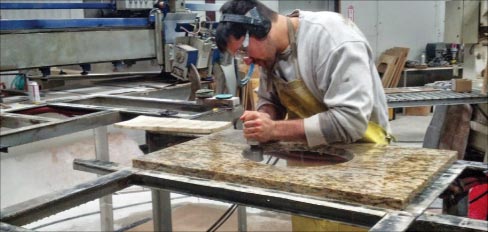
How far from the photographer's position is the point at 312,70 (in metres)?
1.53

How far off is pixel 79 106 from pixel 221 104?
627mm

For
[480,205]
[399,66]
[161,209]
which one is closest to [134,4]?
[161,209]

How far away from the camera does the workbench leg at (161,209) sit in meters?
2.13

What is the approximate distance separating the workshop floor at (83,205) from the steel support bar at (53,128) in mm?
1318

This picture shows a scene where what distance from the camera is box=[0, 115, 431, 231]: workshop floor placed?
10.6 ft

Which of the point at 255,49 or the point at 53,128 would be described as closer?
the point at 255,49

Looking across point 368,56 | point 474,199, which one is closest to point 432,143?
point 474,199

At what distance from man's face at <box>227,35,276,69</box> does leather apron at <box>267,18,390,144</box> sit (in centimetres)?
6

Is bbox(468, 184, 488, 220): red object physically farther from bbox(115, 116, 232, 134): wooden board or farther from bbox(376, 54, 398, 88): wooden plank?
bbox(376, 54, 398, 88): wooden plank

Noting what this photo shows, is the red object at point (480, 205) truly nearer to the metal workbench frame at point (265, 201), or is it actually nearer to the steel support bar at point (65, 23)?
the metal workbench frame at point (265, 201)

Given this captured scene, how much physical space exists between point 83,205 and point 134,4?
1405mm

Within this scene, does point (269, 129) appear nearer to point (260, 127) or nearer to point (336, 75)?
point (260, 127)

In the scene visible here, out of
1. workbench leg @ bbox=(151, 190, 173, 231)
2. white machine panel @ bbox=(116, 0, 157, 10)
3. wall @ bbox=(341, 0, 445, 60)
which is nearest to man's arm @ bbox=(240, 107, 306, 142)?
workbench leg @ bbox=(151, 190, 173, 231)

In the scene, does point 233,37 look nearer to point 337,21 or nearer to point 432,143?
point 337,21
